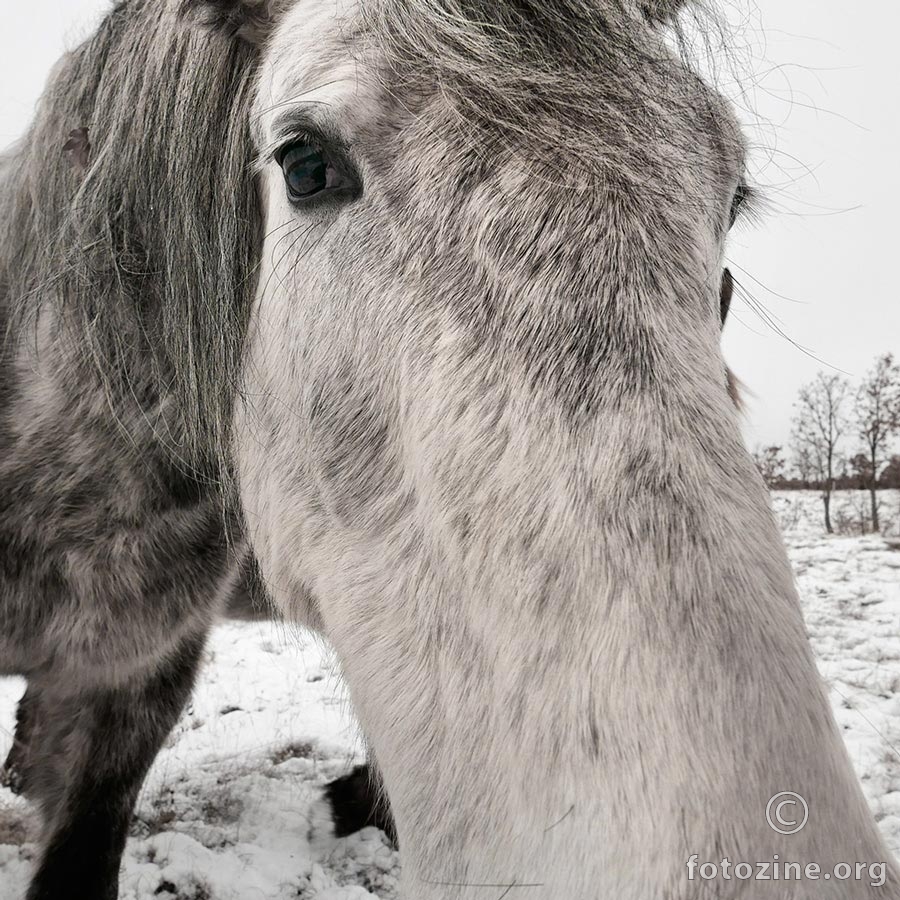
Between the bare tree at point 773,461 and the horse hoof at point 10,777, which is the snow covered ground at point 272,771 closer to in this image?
the horse hoof at point 10,777

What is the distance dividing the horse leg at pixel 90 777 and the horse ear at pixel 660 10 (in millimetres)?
2481

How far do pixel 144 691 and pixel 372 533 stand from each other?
1.86 m

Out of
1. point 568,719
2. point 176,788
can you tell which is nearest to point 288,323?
point 568,719

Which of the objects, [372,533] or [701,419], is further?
[372,533]

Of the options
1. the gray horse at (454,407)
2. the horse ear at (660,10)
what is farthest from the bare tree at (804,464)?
the horse ear at (660,10)

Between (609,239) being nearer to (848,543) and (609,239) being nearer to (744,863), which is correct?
(744,863)

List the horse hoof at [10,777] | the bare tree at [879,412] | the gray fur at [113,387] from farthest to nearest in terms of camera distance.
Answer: the bare tree at [879,412], the horse hoof at [10,777], the gray fur at [113,387]

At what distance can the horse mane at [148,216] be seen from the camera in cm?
162

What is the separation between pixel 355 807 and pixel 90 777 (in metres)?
1.25

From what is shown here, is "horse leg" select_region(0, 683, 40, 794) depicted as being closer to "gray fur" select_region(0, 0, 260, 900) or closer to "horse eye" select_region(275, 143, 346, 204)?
"gray fur" select_region(0, 0, 260, 900)

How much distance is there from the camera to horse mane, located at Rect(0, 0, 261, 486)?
1617 mm

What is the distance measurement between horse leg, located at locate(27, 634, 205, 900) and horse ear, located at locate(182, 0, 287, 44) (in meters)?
2.07

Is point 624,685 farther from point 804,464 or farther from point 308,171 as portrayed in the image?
point 804,464

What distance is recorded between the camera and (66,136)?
76.5 inches
